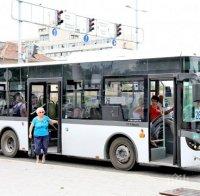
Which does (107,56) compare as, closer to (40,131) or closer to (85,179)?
(40,131)

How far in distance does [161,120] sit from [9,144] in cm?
552

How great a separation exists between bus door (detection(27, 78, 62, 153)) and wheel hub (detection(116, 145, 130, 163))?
8.13ft

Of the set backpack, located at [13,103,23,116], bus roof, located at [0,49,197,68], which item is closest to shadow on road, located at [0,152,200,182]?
backpack, located at [13,103,23,116]

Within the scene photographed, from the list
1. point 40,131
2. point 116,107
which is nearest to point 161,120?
point 116,107

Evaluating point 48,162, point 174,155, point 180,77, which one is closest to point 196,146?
point 174,155

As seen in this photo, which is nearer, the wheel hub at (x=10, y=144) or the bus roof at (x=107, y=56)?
the bus roof at (x=107, y=56)

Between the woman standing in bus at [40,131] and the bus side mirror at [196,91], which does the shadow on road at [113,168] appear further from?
the bus side mirror at [196,91]

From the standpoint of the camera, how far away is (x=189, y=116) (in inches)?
471

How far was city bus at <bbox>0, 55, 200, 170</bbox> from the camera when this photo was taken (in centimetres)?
1200

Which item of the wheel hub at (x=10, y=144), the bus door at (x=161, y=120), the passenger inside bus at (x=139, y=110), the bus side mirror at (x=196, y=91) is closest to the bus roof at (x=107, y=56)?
the bus door at (x=161, y=120)

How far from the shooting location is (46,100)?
51.5ft

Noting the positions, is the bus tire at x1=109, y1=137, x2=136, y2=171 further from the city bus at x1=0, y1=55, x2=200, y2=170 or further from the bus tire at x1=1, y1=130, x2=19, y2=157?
the bus tire at x1=1, y1=130, x2=19, y2=157

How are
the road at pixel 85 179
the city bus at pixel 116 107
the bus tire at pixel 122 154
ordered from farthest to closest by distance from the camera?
the bus tire at pixel 122 154, the city bus at pixel 116 107, the road at pixel 85 179

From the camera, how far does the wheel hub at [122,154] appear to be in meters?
13.0
